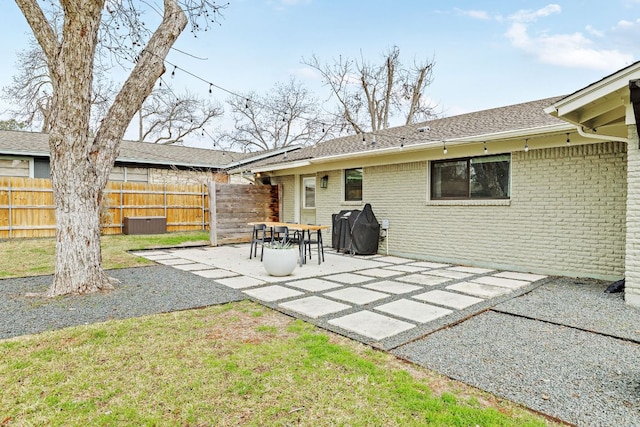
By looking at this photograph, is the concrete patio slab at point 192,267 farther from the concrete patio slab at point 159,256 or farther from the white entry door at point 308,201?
the white entry door at point 308,201

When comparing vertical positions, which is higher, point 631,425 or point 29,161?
point 29,161

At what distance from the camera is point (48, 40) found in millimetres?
4449

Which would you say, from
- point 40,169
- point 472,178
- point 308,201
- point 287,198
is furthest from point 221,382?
point 40,169

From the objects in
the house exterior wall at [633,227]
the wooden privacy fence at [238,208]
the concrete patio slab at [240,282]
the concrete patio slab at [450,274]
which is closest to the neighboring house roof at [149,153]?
the wooden privacy fence at [238,208]

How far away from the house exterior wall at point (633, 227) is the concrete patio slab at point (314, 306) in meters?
3.21

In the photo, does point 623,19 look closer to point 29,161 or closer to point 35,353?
point 35,353

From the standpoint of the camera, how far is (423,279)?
5668mm

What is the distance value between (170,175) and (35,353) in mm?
13200

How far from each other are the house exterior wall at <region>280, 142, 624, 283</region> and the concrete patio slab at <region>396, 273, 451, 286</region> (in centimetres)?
160

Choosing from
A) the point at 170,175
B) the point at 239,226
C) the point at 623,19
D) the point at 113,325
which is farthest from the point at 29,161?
the point at 623,19

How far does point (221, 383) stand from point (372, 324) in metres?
1.63

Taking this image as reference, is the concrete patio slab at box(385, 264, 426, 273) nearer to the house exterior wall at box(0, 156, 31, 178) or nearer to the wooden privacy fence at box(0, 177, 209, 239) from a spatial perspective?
the wooden privacy fence at box(0, 177, 209, 239)

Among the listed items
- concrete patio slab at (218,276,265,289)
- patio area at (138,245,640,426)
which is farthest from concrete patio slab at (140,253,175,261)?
concrete patio slab at (218,276,265,289)

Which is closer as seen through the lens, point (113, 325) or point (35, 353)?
point (35, 353)
